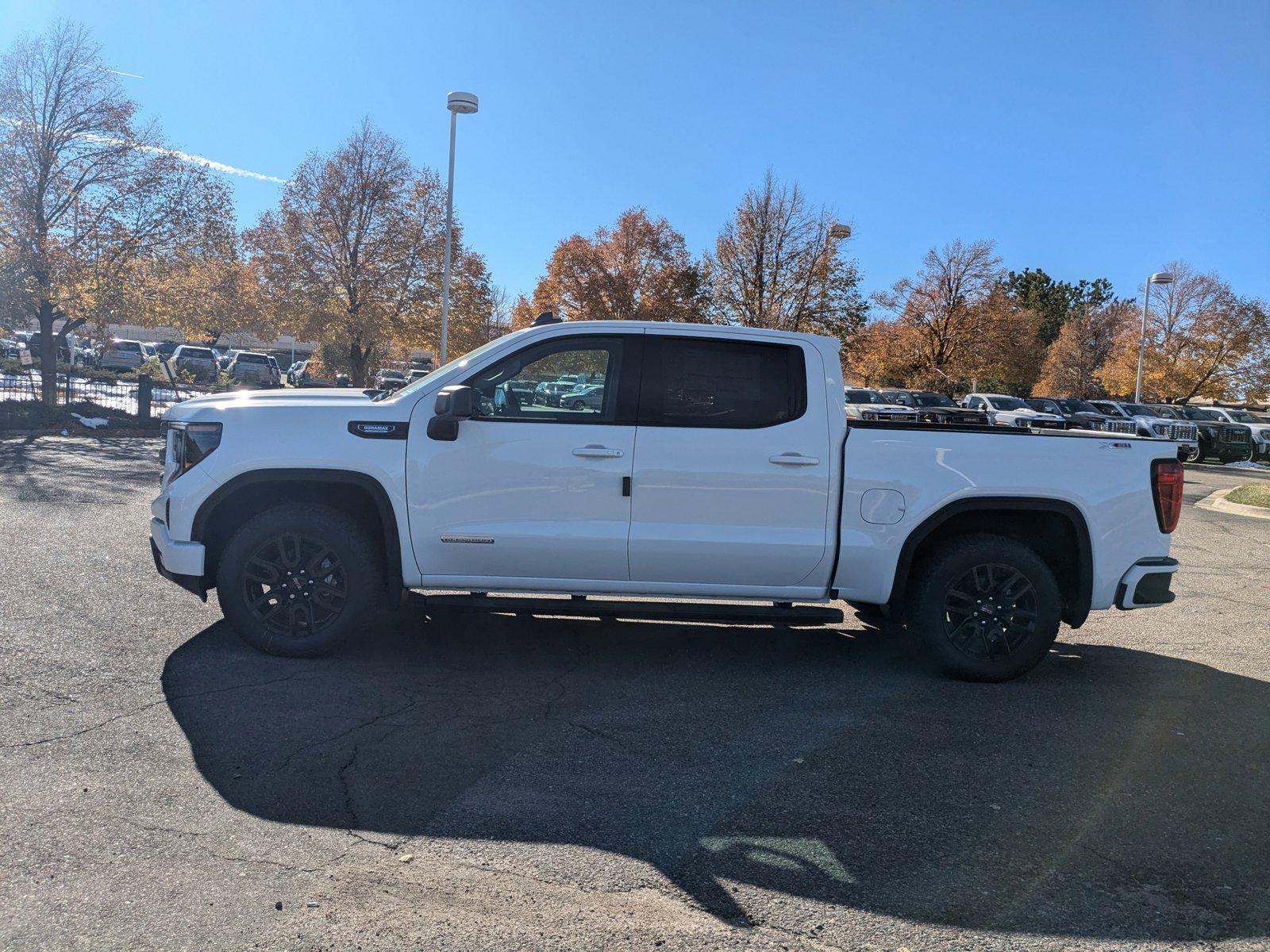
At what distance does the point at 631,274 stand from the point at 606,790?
38863 mm

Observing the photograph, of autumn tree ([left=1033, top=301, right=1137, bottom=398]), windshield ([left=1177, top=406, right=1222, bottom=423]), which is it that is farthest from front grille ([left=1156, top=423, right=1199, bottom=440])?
autumn tree ([left=1033, top=301, right=1137, bottom=398])

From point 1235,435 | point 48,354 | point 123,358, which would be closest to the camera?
point 48,354

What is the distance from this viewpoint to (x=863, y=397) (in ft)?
103

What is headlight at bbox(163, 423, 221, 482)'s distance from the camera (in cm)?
524

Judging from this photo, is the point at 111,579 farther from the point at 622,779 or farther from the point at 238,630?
the point at 622,779

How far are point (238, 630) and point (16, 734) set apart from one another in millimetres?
1291

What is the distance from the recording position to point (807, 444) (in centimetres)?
522

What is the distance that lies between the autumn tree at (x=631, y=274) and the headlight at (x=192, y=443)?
3531 cm

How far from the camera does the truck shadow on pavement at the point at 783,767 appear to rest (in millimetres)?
3260

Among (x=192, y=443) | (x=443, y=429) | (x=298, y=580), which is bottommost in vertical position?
(x=298, y=580)

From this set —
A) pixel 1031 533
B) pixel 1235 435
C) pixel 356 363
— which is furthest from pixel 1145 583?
pixel 356 363

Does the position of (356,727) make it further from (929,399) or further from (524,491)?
(929,399)

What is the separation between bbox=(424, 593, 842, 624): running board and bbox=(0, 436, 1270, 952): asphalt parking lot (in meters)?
0.38

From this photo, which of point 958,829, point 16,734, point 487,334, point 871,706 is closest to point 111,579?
point 16,734
